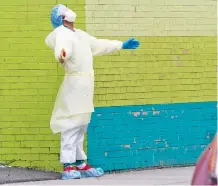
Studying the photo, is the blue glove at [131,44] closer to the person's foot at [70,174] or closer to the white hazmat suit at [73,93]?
the white hazmat suit at [73,93]

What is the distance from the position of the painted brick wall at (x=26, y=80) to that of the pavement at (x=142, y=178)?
45cm

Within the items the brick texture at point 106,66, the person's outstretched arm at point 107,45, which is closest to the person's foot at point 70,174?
the brick texture at point 106,66

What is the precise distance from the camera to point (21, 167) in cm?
672

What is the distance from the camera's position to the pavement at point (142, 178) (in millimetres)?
6191

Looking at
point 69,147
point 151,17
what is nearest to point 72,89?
point 69,147

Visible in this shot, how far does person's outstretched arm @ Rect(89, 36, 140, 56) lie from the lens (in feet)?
20.8

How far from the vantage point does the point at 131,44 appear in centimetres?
638

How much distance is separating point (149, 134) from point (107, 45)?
1344 mm

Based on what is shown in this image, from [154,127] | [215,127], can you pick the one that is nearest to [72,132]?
[154,127]

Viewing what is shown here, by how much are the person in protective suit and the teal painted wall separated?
1.89 ft

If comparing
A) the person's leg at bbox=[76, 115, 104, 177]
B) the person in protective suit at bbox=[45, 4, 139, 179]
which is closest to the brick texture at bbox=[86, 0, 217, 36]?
the person in protective suit at bbox=[45, 4, 139, 179]

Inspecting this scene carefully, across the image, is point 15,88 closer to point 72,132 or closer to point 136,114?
point 72,132

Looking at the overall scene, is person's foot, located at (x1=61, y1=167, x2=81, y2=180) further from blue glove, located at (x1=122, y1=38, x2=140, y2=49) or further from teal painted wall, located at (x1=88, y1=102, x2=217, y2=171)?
blue glove, located at (x1=122, y1=38, x2=140, y2=49)

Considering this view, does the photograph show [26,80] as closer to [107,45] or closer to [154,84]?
[107,45]
